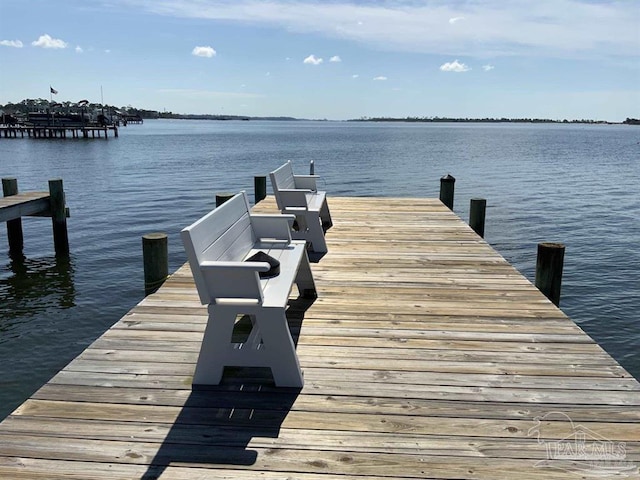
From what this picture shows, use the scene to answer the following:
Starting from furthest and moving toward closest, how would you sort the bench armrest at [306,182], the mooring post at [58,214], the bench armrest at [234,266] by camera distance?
1. the mooring post at [58,214]
2. the bench armrest at [306,182]
3. the bench armrest at [234,266]

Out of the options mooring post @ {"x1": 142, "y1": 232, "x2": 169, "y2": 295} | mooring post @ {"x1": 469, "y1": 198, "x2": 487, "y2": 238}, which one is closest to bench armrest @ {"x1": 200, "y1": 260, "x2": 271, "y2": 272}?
mooring post @ {"x1": 142, "y1": 232, "x2": 169, "y2": 295}

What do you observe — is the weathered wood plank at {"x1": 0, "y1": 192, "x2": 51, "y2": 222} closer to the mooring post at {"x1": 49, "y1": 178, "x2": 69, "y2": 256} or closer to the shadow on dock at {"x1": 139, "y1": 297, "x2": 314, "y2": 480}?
the mooring post at {"x1": 49, "y1": 178, "x2": 69, "y2": 256}

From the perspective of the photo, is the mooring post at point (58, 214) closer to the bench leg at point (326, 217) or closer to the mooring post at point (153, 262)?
the mooring post at point (153, 262)

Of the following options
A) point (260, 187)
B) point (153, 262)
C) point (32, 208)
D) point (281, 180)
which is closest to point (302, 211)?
point (281, 180)

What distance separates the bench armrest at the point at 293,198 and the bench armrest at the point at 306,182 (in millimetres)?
1674

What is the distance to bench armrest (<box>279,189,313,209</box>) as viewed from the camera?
22.4 ft

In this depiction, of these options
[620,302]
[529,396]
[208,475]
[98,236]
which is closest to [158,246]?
[208,475]

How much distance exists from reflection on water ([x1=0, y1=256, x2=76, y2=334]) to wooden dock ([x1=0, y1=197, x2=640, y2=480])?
17.2 feet

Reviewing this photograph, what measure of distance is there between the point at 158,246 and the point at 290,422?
3609 mm

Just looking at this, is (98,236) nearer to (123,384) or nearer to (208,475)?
(123,384)

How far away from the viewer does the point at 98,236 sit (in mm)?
14414

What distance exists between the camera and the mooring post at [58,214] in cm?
1066

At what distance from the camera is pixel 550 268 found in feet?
20.0

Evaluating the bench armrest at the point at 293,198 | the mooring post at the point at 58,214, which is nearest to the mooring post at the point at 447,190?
the bench armrest at the point at 293,198
